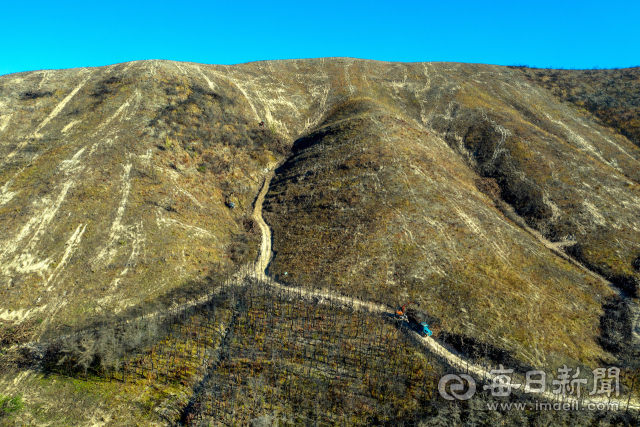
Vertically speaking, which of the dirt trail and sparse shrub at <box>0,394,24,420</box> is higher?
the dirt trail

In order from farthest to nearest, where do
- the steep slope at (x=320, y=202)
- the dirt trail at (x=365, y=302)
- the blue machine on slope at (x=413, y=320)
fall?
Result: the steep slope at (x=320, y=202) → the blue machine on slope at (x=413, y=320) → the dirt trail at (x=365, y=302)

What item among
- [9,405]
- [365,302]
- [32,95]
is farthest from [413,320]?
[32,95]

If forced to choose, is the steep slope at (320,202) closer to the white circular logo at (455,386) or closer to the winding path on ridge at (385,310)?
the winding path on ridge at (385,310)

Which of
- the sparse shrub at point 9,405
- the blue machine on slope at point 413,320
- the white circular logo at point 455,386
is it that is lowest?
the sparse shrub at point 9,405

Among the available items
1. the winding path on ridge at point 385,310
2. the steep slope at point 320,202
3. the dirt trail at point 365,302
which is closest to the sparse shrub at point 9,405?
the dirt trail at point 365,302

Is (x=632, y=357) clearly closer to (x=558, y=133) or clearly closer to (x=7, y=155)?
(x=558, y=133)

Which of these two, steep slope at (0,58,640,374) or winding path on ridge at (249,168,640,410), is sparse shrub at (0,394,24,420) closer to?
steep slope at (0,58,640,374)

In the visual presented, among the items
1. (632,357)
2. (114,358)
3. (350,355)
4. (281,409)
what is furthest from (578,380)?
(114,358)

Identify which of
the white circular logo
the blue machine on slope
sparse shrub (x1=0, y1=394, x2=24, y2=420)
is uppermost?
the blue machine on slope

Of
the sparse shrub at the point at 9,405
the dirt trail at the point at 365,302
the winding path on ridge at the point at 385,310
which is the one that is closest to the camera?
the sparse shrub at the point at 9,405

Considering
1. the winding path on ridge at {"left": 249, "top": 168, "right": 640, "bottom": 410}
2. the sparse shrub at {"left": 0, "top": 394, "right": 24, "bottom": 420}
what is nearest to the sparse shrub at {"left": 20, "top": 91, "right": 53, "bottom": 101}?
the winding path on ridge at {"left": 249, "top": 168, "right": 640, "bottom": 410}

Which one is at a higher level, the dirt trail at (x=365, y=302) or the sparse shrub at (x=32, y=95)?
the sparse shrub at (x=32, y=95)
